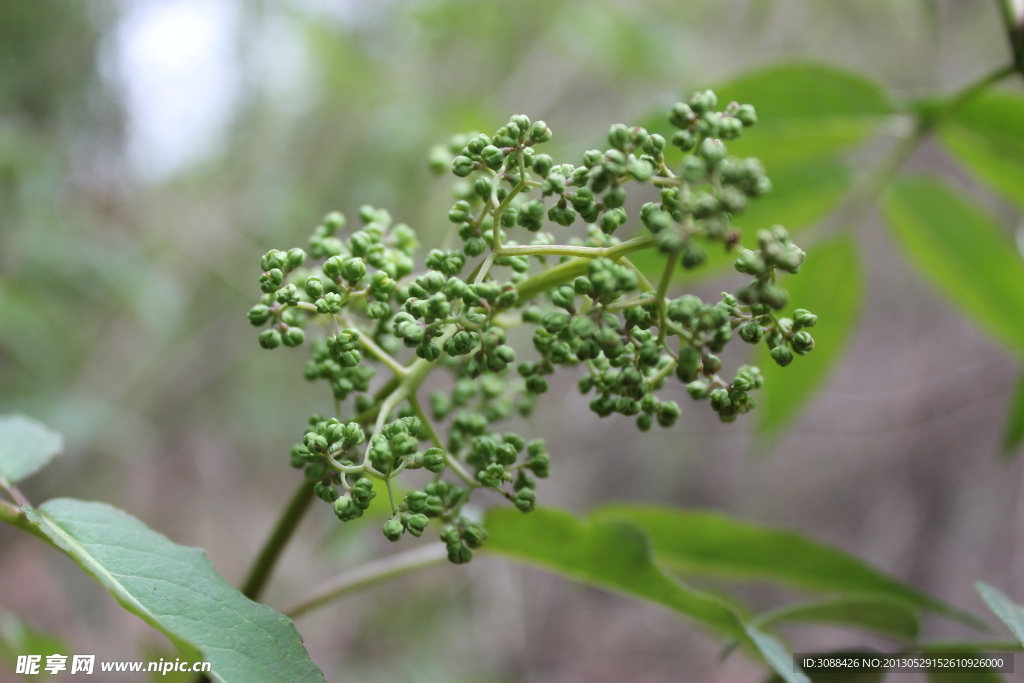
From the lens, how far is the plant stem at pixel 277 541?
4.43 feet

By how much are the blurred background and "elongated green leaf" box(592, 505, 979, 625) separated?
2.77 metres

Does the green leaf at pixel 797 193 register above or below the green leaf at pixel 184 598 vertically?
above

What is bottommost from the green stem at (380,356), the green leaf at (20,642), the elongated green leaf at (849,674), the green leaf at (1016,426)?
the green leaf at (20,642)

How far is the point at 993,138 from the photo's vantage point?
78.8 inches

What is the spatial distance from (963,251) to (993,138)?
0.43 meters

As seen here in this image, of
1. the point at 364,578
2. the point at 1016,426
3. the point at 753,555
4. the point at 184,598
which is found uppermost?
the point at 1016,426

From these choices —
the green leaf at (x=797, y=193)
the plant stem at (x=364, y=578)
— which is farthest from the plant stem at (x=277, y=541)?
the green leaf at (x=797, y=193)

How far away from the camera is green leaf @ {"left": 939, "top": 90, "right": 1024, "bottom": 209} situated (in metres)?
1.93

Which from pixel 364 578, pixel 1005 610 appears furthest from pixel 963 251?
pixel 364 578

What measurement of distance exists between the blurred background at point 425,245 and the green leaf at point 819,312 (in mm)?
2203

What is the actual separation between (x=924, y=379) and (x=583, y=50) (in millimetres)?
4375

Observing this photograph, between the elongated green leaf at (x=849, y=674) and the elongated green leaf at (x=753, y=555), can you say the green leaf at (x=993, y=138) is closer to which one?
the elongated green leaf at (x=753, y=555)

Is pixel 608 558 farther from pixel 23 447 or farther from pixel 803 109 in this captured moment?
pixel 803 109

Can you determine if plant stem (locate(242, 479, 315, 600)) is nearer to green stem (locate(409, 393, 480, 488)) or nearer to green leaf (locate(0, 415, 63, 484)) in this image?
green stem (locate(409, 393, 480, 488))
